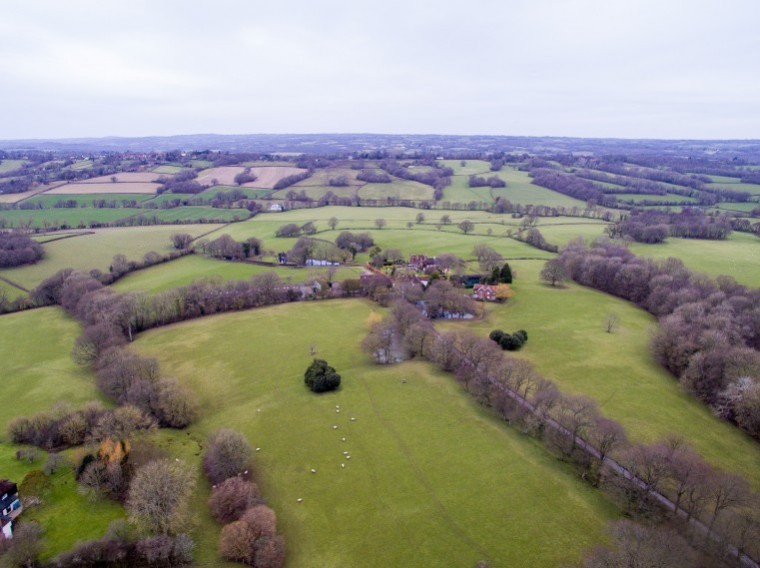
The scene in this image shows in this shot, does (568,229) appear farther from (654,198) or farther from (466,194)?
(654,198)

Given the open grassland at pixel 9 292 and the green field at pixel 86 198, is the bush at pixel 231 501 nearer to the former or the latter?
the open grassland at pixel 9 292

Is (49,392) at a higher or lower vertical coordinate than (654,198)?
lower

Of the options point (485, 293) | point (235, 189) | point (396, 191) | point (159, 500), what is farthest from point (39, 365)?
point (396, 191)

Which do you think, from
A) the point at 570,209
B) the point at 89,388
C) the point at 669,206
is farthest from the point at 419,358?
the point at 669,206

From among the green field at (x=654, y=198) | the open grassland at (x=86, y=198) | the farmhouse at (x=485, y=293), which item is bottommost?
the farmhouse at (x=485, y=293)

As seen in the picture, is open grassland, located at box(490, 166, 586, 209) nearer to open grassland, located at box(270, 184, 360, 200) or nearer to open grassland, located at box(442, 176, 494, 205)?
open grassland, located at box(442, 176, 494, 205)

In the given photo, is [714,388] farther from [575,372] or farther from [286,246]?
[286,246]

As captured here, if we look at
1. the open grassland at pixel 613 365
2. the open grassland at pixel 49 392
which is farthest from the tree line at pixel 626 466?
the open grassland at pixel 49 392
